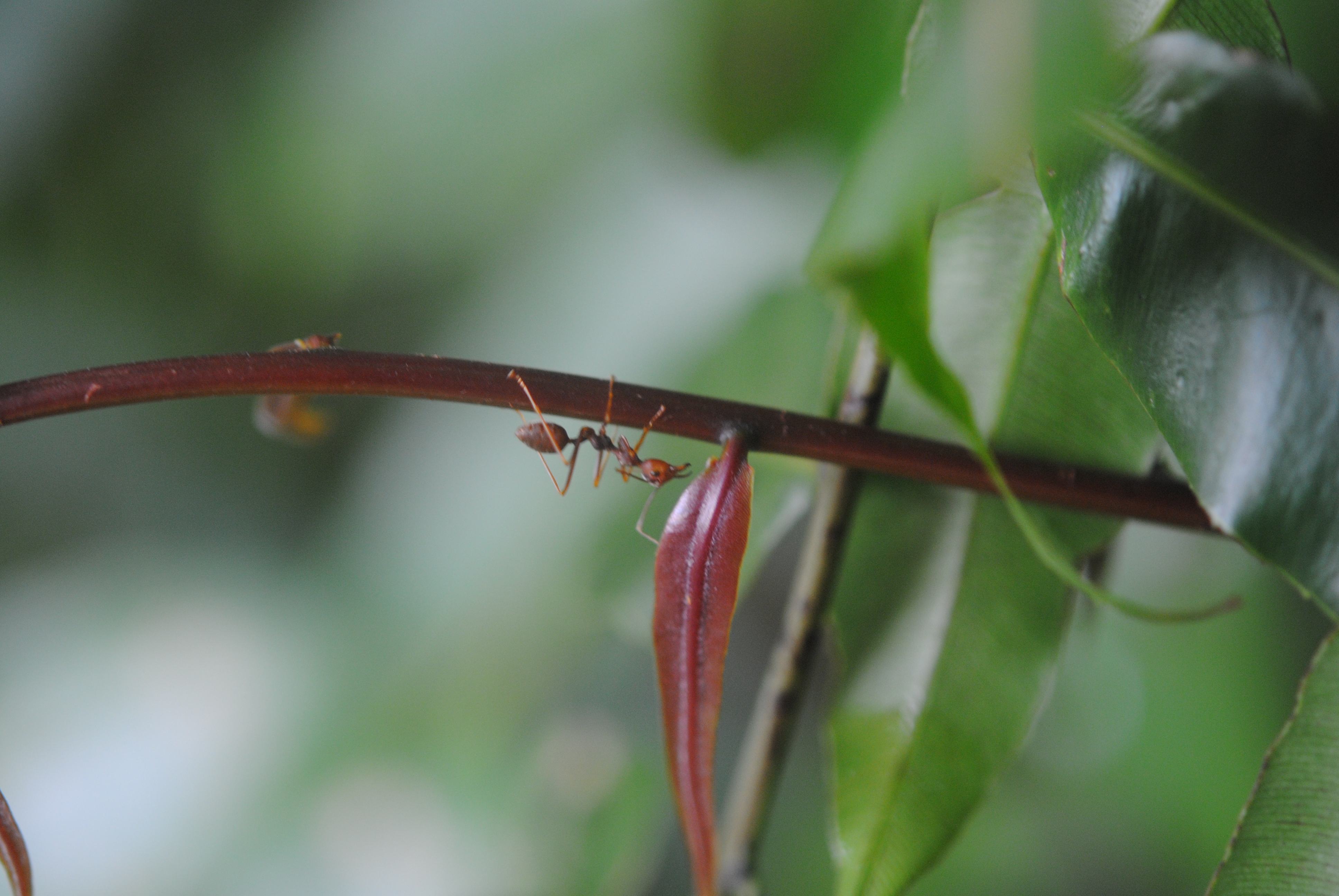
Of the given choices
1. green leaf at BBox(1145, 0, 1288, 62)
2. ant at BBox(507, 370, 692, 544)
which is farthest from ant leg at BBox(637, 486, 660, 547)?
green leaf at BBox(1145, 0, 1288, 62)

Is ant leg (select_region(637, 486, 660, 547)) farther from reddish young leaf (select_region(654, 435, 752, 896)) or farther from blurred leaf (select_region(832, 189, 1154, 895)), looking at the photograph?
blurred leaf (select_region(832, 189, 1154, 895))

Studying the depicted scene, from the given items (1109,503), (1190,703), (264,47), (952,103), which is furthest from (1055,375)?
(264,47)

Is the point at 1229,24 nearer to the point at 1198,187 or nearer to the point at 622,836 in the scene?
the point at 1198,187

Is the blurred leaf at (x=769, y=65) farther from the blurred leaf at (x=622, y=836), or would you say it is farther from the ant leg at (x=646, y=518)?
the blurred leaf at (x=622, y=836)

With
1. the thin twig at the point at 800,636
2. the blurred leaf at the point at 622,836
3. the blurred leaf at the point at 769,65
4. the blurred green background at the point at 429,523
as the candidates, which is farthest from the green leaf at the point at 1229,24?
the blurred leaf at the point at 622,836

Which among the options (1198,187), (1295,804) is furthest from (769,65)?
(1295,804)
